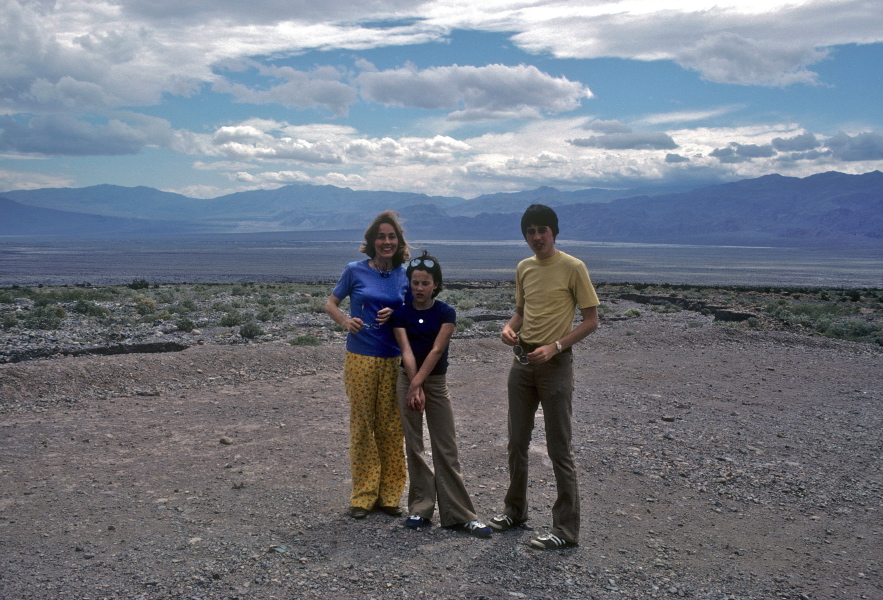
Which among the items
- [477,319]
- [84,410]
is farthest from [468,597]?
[477,319]

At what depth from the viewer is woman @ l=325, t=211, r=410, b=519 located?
4.12 m

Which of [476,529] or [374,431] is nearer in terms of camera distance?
[476,529]

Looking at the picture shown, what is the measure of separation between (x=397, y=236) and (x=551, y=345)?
1169mm

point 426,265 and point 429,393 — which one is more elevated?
point 426,265

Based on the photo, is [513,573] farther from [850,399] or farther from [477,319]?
[477,319]

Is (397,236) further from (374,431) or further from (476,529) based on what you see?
(476,529)

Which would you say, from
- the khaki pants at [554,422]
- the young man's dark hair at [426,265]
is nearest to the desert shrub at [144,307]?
the young man's dark hair at [426,265]

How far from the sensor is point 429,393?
13.3ft

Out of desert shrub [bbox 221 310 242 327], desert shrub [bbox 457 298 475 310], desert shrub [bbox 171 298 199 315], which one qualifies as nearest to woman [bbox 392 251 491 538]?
desert shrub [bbox 221 310 242 327]

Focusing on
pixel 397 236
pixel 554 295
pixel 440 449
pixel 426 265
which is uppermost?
pixel 397 236

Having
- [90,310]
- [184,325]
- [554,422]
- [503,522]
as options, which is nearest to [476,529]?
[503,522]

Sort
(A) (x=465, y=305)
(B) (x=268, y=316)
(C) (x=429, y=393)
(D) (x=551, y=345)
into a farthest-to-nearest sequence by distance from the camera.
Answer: (A) (x=465, y=305) < (B) (x=268, y=316) < (C) (x=429, y=393) < (D) (x=551, y=345)

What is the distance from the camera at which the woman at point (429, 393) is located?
395cm

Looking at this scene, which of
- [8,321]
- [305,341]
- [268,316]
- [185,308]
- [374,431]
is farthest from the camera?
[185,308]
